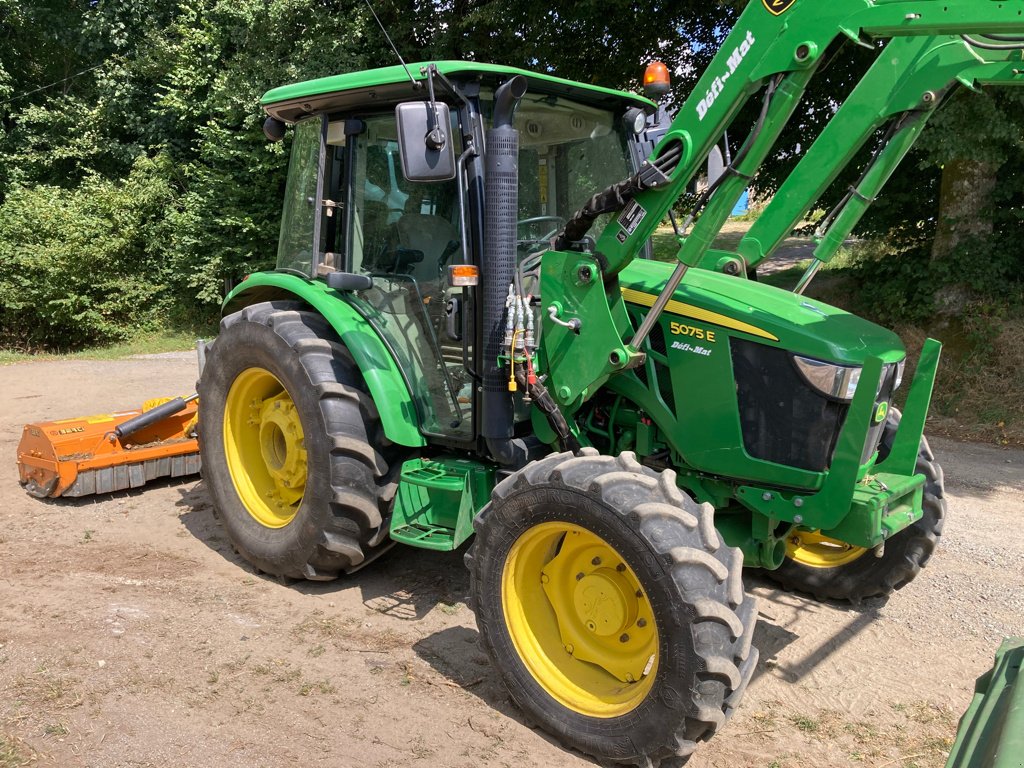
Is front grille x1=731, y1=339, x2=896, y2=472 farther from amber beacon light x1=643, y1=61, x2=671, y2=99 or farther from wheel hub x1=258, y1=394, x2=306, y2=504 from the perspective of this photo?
wheel hub x1=258, y1=394, x2=306, y2=504

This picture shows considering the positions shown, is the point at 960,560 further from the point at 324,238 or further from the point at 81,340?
the point at 81,340

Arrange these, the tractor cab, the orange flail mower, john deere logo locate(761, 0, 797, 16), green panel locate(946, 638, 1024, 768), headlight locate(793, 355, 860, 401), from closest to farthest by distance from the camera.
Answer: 1. green panel locate(946, 638, 1024, 768)
2. john deere logo locate(761, 0, 797, 16)
3. headlight locate(793, 355, 860, 401)
4. the tractor cab
5. the orange flail mower

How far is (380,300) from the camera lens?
4.07m

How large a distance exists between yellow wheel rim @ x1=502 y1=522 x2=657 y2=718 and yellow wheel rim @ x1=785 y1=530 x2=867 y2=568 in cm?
124

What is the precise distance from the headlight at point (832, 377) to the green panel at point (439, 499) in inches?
56.6

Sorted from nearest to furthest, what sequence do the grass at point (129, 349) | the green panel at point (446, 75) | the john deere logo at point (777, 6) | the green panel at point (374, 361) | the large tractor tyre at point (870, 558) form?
the john deere logo at point (777, 6)
the green panel at point (446, 75)
the large tractor tyre at point (870, 558)
the green panel at point (374, 361)
the grass at point (129, 349)

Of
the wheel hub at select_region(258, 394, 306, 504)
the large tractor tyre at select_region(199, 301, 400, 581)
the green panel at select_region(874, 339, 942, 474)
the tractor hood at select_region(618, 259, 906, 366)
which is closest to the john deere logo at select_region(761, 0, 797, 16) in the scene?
the tractor hood at select_region(618, 259, 906, 366)

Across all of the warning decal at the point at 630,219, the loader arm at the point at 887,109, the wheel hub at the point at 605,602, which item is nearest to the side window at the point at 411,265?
the warning decal at the point at 630,219

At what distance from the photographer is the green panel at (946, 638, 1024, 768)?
155cm

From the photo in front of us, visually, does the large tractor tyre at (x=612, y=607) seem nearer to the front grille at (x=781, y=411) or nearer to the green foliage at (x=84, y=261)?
the front grille at (x=781, y=411)

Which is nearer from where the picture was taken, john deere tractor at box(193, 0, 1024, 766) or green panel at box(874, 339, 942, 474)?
john deere tractor at box(193, 0, 1024, 766)

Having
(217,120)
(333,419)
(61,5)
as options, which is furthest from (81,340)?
Result: (333,419)

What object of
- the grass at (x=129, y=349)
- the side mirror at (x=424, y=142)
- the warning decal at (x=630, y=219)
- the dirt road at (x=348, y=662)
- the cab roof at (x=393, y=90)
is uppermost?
the cab roof at (x=393, y=90)

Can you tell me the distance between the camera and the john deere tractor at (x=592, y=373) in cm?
280
